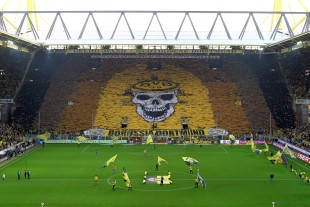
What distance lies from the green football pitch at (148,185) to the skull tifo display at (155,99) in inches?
666

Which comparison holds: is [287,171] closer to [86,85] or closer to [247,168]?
[247,168]

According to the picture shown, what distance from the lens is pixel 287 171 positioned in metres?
46.0

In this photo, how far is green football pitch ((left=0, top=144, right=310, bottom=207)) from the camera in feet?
110

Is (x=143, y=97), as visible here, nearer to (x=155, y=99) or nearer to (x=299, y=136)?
(x=155, y=99)

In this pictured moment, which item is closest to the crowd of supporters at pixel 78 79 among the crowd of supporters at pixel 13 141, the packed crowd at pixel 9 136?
the packed crowd at pixel 9 136

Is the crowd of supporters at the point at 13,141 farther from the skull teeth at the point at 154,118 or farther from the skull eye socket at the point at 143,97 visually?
the skull eye socket at the point at 143,97

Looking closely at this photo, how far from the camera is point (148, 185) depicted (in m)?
39.1

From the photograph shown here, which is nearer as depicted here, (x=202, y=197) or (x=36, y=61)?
(x=202, y=197)

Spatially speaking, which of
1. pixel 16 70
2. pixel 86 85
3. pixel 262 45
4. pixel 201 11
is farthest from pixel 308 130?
pixel 16 70

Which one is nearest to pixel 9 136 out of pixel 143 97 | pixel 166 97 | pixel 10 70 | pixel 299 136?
pixel 10 70

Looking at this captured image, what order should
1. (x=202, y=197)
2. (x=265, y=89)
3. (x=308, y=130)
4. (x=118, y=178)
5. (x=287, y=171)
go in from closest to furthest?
1. (x=202, y=197)
2. (x=118, y=178)
3. (x=287, y=171)
4. (x=308, y=130)
5. (x=265, y=89)

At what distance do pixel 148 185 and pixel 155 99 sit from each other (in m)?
43.6

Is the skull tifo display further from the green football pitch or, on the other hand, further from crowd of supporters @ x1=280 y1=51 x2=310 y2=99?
crowd of supporters @ x1=280 y1=51 x2=310 y2=99

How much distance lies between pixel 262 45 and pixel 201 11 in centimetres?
1452
